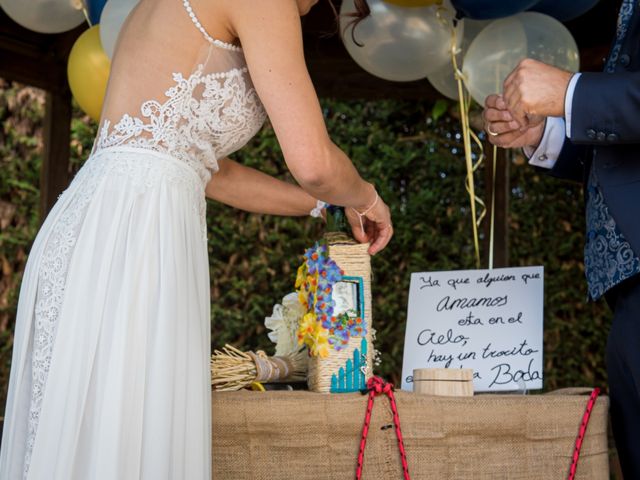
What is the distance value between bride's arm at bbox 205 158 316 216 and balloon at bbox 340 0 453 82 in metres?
1.06

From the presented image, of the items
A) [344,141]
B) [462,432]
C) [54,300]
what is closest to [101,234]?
[54,300]

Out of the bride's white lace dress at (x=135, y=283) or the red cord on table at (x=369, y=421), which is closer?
the bride's white lace dress at (x=135, y=283)

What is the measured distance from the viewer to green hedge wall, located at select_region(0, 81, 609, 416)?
4945 millimetres

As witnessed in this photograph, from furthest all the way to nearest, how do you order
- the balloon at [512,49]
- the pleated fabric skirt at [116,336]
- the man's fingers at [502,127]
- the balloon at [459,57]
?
the balloon at [459,57], the balloon at [512,49], the man's fingers at [502,127], the pleated fabric skirt at [116,336]

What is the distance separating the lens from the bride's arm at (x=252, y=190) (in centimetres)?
196

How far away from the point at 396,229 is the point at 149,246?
369 cm

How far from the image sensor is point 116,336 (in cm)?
138

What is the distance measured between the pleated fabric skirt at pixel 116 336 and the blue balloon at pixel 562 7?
201cm

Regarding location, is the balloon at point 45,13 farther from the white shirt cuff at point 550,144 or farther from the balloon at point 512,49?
the white shirt cuff at point 550,144

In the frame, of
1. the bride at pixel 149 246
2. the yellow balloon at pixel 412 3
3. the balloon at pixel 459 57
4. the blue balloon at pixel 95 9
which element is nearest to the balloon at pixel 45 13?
the blue balloon at pixel 95 9

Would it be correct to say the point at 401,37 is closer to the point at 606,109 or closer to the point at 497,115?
the point at 497,115

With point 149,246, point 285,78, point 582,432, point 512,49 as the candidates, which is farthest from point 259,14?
point 512,49

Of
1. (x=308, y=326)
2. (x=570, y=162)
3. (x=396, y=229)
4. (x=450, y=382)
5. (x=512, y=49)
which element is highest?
(x=512, y=49)

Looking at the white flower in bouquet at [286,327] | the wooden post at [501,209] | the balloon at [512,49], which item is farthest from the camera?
the wooden post at [501,209]
